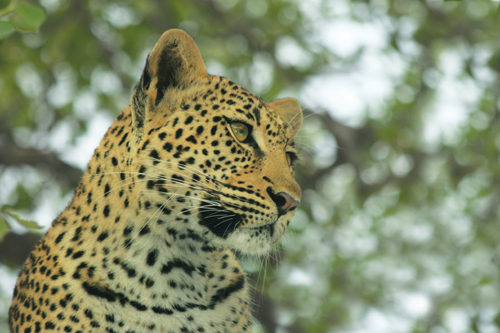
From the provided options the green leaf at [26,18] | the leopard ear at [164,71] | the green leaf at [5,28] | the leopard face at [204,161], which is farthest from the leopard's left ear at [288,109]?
the green leaf at [5,28]

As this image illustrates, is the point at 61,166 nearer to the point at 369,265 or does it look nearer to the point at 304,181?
the point at 304,181

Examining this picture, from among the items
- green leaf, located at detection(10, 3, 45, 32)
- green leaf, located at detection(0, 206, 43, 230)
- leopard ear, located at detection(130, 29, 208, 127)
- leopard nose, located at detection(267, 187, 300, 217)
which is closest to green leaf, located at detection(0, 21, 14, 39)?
green leaf, located at detection(10, 3, 45, 32)

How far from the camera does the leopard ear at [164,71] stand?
118 inches

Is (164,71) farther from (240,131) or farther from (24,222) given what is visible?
(24,222)

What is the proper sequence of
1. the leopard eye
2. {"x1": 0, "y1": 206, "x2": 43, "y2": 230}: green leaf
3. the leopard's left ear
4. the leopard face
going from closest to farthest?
the leopard face
{"x1": 0, "y1": 206, "x2": 43, "y2": 230}: green leaf
the leopard eye
the leopard's left ear

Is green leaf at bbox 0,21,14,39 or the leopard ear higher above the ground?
the leopard ear

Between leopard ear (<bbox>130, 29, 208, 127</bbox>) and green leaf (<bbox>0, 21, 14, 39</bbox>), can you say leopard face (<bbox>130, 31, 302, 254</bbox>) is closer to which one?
leopard ear (<bbox>130, 29, 208, 127</bbox>)

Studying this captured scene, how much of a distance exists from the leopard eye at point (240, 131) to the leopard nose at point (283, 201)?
383mm

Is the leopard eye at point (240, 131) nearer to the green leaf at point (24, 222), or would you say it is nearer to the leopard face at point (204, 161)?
the leopard face at point (204, 161)

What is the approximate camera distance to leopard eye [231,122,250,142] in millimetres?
3281

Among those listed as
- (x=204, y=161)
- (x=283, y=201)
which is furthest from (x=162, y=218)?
(x=283, y=201)

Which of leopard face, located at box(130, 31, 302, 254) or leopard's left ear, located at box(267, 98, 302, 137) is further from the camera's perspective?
leopard's left ear, located at box(267, 98, 302, 137)

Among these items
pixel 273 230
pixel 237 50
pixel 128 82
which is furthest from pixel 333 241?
pixel 273 230

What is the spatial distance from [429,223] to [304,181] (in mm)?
5656
